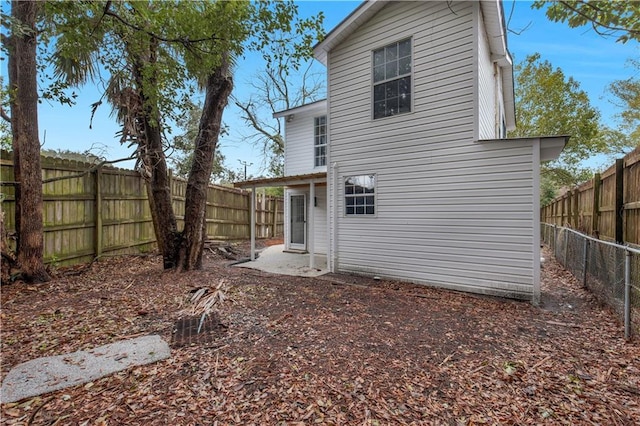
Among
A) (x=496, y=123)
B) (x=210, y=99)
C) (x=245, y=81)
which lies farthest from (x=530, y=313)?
(x=245, y=81)

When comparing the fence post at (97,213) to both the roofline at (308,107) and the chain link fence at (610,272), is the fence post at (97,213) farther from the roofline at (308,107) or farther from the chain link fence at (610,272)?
the chain link fence at (610,272)

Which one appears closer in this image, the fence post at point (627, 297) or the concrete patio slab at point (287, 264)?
the fence post at point (627, 297)

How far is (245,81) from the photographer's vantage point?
773 inches

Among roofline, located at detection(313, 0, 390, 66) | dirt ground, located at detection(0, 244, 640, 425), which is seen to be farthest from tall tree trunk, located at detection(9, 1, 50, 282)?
roofline, located at detection(313, 0, 390, 66)

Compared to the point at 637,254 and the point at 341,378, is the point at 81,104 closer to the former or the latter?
the point at 341,378

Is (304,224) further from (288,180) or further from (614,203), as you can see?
(614,203)

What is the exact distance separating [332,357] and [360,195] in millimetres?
4627

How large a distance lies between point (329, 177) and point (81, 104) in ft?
18.9

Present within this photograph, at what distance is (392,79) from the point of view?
6.73 m

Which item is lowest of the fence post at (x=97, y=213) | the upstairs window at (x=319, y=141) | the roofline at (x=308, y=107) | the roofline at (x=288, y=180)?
the fence post at (x=97, y=213)

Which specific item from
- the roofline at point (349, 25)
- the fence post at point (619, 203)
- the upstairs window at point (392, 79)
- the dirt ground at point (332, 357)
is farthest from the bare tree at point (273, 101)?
the fence post at point (619, 203)

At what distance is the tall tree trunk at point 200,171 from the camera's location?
681 centimetres

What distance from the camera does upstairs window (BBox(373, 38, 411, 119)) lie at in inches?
258

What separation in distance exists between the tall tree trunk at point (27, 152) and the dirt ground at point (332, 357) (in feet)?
2.01
